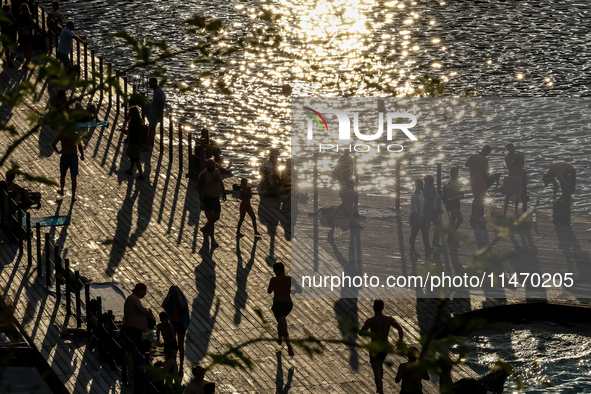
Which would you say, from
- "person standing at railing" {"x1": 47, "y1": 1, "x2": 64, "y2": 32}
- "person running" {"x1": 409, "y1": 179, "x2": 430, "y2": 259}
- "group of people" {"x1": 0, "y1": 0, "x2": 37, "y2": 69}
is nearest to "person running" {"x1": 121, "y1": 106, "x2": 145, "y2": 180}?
"person running" {"x1": 409, "y1": 179, "x2": 430, "y2": 259}

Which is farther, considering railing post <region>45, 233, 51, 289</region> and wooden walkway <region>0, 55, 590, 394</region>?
railing post <region>45, 233, 51, 289</region>

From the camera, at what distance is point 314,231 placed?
2092 cm

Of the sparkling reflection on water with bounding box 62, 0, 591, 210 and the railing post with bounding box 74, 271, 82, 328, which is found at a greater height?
the railing post with bounding box 74, 271, 82, 328

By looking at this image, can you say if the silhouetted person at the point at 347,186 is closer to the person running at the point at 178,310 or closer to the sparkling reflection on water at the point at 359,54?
the person running at the point at 178,310

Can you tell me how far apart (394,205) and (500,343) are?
4.40 meters

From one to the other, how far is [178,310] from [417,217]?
6.50 m

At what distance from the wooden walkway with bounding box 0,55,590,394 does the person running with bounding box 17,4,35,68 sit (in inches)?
125

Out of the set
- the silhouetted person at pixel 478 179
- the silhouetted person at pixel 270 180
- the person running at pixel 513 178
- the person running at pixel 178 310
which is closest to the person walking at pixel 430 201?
the silhouetted person at pixel 478 179

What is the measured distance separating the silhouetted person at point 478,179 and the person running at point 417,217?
1.16 m

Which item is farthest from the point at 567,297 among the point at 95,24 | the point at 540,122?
the point at 95,24

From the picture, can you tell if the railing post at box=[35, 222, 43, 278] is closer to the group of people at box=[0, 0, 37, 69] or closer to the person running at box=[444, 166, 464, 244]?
the person running at box=[444, 166, 464, 244]

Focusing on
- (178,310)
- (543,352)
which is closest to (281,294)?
(178,310)

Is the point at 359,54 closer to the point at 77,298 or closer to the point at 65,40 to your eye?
the point at 65,40

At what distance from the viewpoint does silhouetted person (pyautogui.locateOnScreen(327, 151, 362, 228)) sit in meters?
21.1
